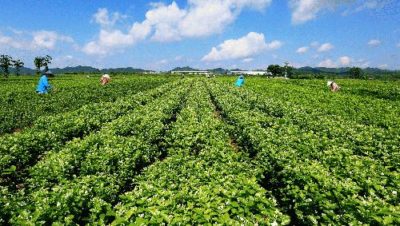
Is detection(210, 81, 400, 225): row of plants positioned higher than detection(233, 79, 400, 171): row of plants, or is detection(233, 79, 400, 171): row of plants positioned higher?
detection(210, 81, 400, 225): row of plants

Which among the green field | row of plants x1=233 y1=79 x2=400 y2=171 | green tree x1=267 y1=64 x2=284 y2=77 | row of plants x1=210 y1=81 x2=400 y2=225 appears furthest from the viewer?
green tree x1=267 y1=64 x2=284 y2=77

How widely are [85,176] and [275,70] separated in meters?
166

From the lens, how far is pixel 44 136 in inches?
451

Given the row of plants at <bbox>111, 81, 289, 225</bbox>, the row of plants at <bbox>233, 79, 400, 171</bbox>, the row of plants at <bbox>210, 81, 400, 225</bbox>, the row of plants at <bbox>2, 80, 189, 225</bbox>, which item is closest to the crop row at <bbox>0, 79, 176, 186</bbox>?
the row of plants at <bbox>2, 80, 189, 225</bbox>

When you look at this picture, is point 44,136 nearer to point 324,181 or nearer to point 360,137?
point 324,181

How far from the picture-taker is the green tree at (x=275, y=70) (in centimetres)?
16312

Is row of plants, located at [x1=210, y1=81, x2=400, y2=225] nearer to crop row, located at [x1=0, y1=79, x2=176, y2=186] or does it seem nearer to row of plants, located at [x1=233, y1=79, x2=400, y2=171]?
row of plants, located at [x1=233, y1=79, x2=400, y2=171]

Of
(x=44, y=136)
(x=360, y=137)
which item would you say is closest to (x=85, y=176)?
(x=44, y=136)

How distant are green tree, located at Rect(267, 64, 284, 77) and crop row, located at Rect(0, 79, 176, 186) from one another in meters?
152

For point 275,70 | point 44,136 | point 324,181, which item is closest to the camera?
point 324,181

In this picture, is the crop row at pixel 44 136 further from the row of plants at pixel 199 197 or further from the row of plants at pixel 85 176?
the row of plants at pixel 199 197

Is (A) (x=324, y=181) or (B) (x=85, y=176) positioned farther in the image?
(B) (x=85, y=176)

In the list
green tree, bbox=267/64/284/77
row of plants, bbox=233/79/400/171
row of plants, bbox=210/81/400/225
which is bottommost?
A: green tree, bbox=267/64/284/77

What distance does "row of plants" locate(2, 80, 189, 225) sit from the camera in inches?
215
